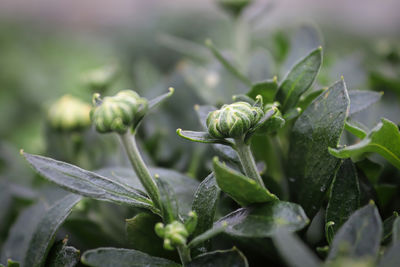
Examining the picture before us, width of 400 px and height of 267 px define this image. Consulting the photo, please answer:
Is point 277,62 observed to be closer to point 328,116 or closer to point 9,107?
point 328,116

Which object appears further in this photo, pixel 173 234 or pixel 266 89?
pixel 266 89

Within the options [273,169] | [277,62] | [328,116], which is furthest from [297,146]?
[277,62]

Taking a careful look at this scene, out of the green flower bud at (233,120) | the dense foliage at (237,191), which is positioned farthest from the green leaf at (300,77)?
the green flower bud at (233,120)

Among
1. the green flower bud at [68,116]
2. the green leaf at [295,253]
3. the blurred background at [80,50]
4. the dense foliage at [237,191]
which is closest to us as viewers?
the green leaf at [295,253]

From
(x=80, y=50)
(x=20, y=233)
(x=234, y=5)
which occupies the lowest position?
(x=80, y=50)

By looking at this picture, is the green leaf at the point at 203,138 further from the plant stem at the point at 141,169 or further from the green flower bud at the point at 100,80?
the green flower bud at the point at 100,80

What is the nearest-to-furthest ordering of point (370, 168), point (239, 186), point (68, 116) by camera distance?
point (239, 186)
point (370, 168)
point (68, 116)

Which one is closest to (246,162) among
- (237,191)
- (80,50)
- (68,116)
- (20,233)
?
(237,191)

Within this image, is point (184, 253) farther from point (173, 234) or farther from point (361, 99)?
point (361, 99)
